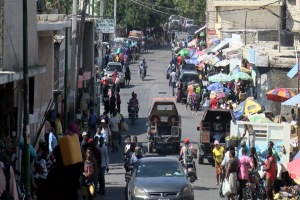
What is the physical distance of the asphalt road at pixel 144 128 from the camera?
57.4ft

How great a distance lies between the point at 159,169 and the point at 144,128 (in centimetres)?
1352

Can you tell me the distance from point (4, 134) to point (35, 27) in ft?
11.1

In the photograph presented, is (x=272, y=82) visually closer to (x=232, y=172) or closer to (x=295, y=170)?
(x=232, y=172)

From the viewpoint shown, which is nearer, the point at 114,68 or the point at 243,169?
the point at 243,169

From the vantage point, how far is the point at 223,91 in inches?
1241

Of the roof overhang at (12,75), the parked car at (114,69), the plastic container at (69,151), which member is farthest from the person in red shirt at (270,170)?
the parked car at (114,69)

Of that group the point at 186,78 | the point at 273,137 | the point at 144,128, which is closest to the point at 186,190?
the point at 273,137

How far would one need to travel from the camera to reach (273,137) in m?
18.3

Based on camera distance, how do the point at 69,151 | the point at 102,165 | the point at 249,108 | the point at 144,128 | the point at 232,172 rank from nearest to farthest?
the point at 69,151 < the point at 232,172 < the point at 102,165 < the point at 249,108 < the point at 144,128

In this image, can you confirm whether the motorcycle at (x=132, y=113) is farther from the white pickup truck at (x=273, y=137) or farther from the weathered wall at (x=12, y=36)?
the weathered wall at (x=12, y=36)

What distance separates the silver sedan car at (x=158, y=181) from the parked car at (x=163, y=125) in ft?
24.5

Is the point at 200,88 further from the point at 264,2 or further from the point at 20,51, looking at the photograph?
the point at 264,2

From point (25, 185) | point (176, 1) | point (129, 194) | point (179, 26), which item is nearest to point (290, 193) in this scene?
point (129, 194)

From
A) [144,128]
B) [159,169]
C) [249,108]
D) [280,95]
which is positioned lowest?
[144,128]
